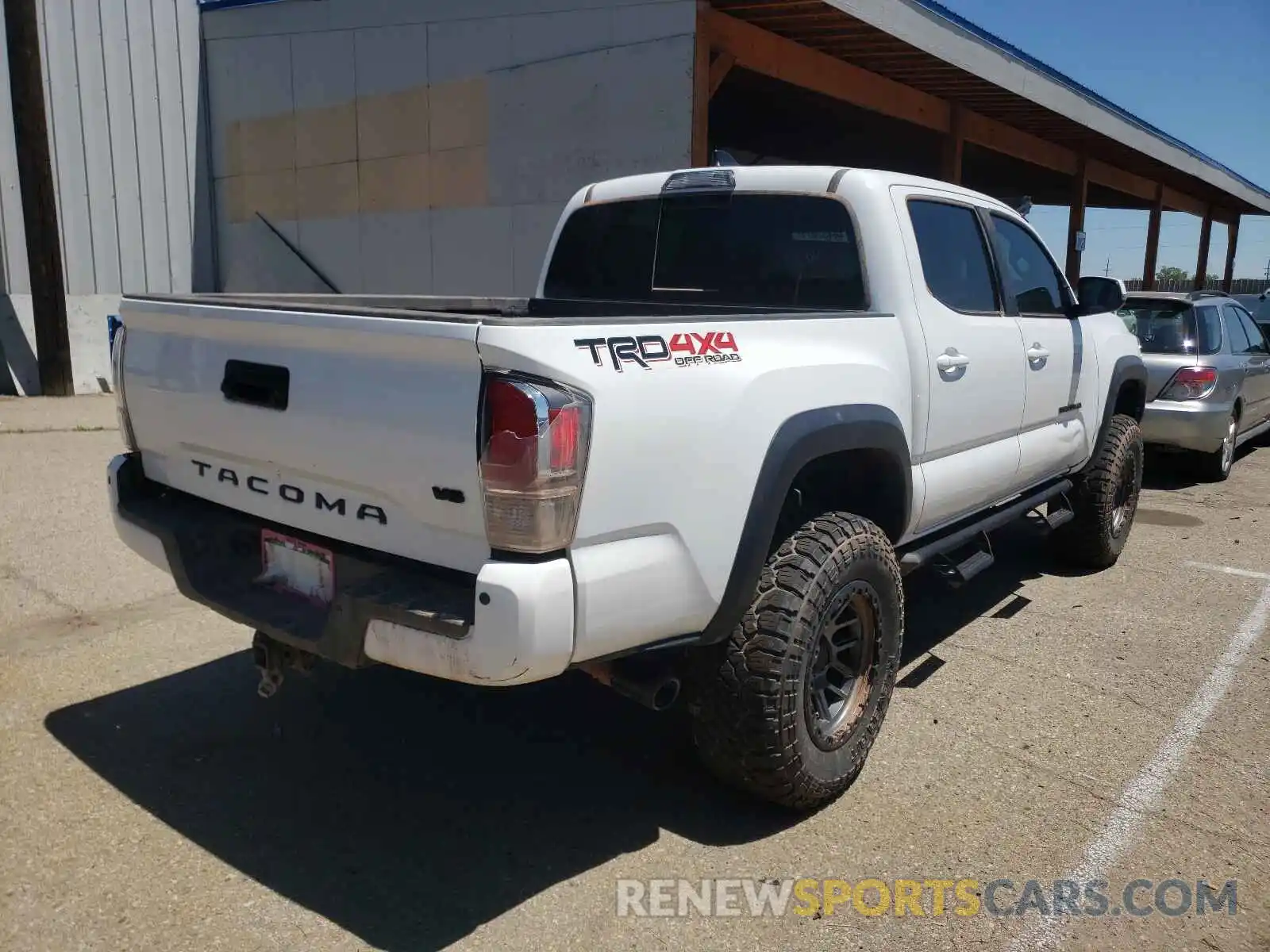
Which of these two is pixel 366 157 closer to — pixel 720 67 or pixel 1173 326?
pixel 720 67

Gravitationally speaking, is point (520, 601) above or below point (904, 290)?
below

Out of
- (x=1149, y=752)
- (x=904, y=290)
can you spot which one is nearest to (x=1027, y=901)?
(x=1149, y=752)

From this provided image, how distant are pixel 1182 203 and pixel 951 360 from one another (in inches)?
983

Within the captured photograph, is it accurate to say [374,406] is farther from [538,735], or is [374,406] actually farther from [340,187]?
[340,187]

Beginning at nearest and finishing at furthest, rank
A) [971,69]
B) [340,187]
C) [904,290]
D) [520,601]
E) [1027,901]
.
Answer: [520,601], [1027,901], [904,290], [971,69], [340,187]

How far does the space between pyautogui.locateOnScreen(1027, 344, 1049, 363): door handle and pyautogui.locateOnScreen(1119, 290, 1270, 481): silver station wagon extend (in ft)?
12.9

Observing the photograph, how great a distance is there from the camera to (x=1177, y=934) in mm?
2709

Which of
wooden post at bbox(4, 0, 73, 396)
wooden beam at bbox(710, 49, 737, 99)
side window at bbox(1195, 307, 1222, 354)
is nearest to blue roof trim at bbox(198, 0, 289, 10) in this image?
wooden post at bbox(4, 0, 73, 396)

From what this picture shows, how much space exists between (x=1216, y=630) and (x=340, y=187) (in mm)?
12134

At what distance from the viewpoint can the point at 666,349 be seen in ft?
8.64

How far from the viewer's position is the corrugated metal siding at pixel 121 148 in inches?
502

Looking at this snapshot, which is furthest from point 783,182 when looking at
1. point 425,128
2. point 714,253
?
point 425,128

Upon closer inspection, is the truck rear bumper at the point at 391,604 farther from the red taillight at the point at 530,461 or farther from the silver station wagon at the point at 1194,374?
the silver station wagon at the point at 1194,374

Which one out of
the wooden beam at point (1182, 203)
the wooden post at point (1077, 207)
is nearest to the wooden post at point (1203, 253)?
the wooden beam at point (1182, 203)
